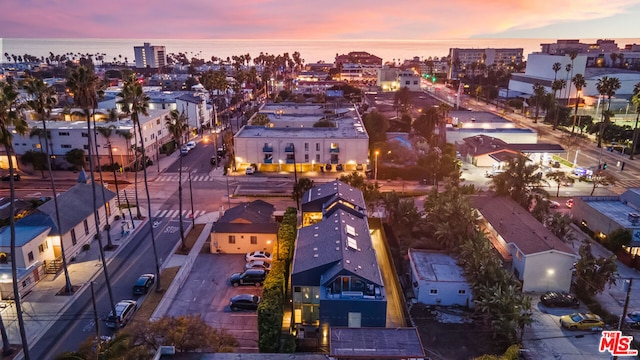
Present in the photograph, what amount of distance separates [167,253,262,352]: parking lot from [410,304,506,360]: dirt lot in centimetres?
1168

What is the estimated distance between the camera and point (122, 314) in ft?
100

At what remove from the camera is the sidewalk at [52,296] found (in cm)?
3027

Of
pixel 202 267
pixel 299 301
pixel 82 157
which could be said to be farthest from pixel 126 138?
pixel 299 301

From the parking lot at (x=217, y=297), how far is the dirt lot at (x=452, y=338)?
1168 centimetres

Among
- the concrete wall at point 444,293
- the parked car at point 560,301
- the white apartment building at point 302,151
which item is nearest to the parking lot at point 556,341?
the parked car at point 560,301

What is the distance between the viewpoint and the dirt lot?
1106 inches

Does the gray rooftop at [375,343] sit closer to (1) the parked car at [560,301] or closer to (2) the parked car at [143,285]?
(1) the parked car at [560,301]

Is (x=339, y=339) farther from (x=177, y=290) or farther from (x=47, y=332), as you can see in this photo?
(x=47, y=332)

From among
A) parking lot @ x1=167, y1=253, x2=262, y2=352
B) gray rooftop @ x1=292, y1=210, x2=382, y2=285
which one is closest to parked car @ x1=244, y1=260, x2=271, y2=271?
parking lot @ x1=167, y1=253, x2=262, y2=352

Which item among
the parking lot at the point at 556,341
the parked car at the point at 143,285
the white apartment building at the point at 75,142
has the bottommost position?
the parking lot at the point at 556,341

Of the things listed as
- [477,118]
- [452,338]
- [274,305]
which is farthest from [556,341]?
[477,118]

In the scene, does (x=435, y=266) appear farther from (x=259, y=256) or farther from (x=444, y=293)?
(x=259, y=256)

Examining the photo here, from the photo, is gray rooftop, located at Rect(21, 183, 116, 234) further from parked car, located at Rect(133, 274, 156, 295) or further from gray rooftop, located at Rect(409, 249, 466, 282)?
gray rooftop, located at Rect(409, 249, 466, 282)

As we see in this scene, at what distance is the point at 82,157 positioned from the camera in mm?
65188
